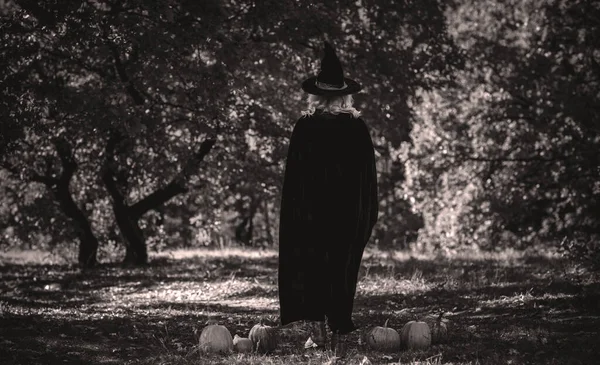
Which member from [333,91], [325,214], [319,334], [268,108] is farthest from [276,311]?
[268,108]

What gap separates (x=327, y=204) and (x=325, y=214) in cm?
8

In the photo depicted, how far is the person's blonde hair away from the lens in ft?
20.4

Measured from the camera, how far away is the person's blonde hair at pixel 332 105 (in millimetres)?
6219

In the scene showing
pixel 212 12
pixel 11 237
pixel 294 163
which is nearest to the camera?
pixel 294 163

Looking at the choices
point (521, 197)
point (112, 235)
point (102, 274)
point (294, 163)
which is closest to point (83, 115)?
point (102, 274)

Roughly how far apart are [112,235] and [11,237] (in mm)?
3581

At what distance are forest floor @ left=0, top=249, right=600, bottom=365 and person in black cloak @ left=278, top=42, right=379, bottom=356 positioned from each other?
463mm

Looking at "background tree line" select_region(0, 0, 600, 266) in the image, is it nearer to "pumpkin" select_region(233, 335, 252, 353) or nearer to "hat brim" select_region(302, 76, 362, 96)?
"hat brim" select_region(302, 76, 362, 96)

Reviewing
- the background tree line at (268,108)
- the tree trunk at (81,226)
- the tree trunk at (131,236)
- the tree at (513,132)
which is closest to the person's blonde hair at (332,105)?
the background tree line at (268,108)

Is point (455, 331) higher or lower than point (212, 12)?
lower

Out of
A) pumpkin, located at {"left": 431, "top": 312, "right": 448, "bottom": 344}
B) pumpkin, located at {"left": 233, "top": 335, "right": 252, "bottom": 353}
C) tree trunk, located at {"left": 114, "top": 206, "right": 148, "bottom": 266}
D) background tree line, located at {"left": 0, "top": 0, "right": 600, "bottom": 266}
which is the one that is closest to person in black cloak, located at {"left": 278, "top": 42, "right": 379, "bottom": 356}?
pumpkin, located at {"left": 233, "top": 335, "right": 252, "bottom": 353}

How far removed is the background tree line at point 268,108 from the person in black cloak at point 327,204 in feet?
11.1

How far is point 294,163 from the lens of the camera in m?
6.23

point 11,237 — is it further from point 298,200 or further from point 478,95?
point 298,200
